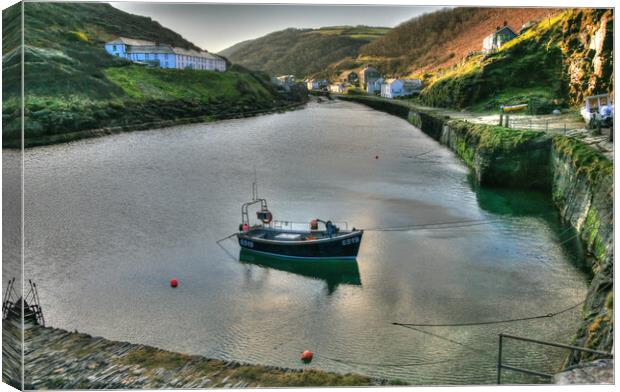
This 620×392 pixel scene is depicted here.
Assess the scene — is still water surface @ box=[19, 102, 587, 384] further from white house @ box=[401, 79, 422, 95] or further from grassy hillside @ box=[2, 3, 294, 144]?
white house @ box=[401, 79, 422, 95]

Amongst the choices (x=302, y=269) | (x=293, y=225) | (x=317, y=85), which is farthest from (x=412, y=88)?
(x=302, y=269)

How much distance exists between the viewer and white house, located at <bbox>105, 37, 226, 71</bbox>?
23.1 metres

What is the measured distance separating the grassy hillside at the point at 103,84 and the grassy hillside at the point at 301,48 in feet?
6.30

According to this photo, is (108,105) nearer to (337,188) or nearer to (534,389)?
(337,188)

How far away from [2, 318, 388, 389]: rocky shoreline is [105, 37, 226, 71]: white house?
1218 centimetres

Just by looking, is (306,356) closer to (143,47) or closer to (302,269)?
(302,269)

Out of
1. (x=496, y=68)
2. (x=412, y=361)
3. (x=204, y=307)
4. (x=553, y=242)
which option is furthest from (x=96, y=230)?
(x=496, y=68)

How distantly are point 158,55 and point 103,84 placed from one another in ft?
27.8

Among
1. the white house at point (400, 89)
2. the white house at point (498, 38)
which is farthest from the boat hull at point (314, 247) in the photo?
the white house at point (400, 89)

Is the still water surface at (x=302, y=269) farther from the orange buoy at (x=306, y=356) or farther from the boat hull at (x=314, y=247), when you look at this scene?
the boat hull at (x=314, y=247)

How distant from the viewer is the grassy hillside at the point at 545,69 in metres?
17.9

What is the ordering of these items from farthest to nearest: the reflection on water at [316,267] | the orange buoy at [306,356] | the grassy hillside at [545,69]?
the grassy hillside at [545,69]
the reflection on water at [316,267]
the orange buoy at [306,356]

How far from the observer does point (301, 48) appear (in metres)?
17.6

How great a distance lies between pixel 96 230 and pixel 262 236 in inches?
221
